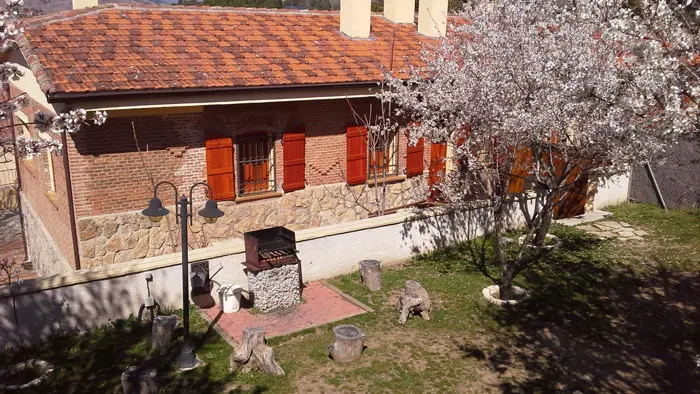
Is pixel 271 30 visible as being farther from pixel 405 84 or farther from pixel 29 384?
pixel 29 384

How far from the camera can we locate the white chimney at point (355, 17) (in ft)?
50.9

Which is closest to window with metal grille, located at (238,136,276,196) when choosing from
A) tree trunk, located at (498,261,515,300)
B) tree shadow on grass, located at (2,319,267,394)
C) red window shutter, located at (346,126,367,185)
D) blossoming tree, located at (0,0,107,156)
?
red window shutter, located at (346,126,367,185)

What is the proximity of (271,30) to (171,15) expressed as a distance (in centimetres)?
243

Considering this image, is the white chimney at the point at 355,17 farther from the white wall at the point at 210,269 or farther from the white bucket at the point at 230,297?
the white bucket at the point at 230,297

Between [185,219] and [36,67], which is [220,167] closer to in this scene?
[36,67]

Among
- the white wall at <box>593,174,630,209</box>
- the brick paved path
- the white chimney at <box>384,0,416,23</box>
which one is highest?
the white chimney at <box>384,0,416,23</box>

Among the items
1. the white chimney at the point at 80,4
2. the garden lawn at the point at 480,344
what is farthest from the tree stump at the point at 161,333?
the white chimney at the point at 80,4

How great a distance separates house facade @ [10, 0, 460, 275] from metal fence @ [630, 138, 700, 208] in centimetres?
611

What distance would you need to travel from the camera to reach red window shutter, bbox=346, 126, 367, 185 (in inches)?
567

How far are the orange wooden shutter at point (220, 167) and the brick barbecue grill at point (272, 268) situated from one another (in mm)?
2614

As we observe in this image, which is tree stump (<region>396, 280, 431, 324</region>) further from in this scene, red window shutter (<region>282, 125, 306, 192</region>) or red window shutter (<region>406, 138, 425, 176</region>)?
red window shutter (<region>406, 138, 425, 176</region>)

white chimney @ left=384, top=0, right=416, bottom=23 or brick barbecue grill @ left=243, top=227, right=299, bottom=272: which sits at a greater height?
white chimney @ left=384, top=0, right=416, bottom=23

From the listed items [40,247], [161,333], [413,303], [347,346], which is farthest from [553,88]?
[40,247]

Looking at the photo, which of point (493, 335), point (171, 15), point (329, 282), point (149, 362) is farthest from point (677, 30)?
point (171, 15)
